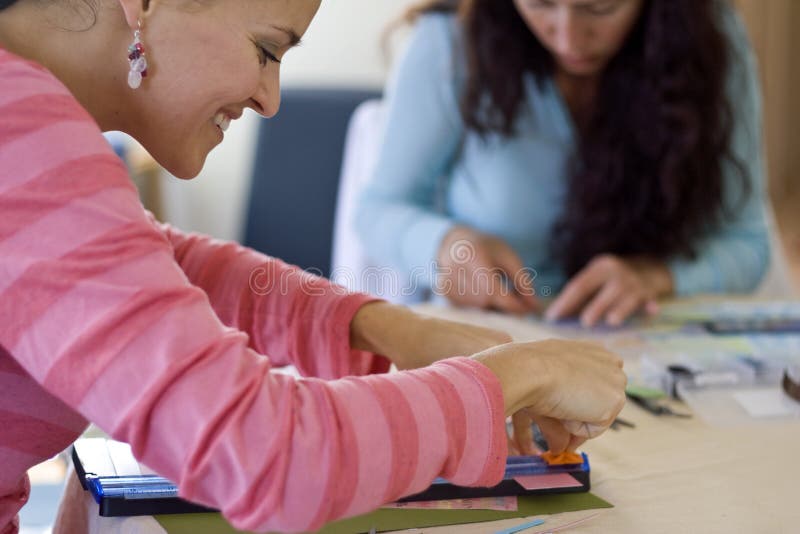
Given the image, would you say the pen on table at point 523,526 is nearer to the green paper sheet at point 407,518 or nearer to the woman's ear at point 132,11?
the green paper sheet at point 407,518

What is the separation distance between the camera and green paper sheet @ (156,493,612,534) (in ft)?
2.31

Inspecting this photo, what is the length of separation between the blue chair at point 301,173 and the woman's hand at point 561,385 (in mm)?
1722

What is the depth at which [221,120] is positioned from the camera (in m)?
0.74

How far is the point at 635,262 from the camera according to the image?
146cm

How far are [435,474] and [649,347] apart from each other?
22.3 inches

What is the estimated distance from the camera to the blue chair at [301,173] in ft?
8.02

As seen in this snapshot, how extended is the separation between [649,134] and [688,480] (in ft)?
2.72

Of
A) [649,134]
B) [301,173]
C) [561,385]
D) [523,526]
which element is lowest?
[301,173]

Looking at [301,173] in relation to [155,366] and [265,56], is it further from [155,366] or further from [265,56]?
[155,366]

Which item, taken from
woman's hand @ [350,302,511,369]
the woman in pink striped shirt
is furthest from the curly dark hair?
the woman in pink striped shirt

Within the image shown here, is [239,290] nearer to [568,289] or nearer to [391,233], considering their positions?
[568,289]

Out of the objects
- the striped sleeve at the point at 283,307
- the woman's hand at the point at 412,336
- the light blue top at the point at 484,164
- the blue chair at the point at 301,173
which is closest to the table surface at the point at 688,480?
the woman's hand at the point at 412,336

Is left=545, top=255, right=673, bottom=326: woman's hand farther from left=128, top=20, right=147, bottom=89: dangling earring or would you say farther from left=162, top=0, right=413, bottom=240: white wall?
left=162, top=0, right=413, bottom=240: white wall

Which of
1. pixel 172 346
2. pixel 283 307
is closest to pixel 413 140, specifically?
pixel 283 307
